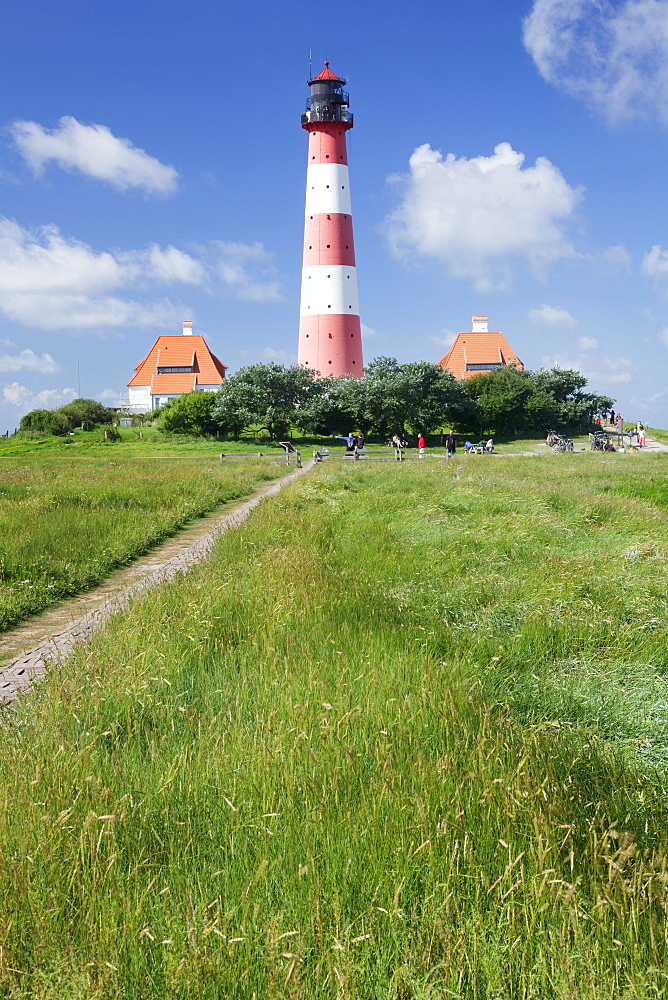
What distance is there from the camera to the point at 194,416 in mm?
53906

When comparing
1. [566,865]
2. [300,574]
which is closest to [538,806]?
[566,865]

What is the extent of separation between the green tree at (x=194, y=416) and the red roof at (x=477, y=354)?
105ft

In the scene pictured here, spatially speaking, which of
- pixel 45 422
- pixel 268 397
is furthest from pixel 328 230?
pixel 45 422

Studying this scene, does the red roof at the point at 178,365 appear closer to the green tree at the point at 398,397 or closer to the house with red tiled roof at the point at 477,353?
the house with red tiled roof at the point at 477,353

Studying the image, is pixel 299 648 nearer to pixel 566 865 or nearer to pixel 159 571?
pixel 566 865

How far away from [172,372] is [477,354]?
112 ft

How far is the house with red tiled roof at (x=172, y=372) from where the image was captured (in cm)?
8188

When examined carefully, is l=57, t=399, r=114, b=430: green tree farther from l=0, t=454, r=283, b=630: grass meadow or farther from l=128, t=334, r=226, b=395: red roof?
l=0, t=454, r=283, b=630: grass meadow

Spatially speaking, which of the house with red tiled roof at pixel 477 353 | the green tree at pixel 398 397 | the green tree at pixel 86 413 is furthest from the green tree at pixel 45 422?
the house with red tiled roof at pixel 477 353

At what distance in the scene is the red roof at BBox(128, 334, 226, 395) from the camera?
3228 inches

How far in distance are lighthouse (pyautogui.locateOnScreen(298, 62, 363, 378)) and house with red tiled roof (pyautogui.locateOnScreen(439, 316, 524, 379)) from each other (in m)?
27.5

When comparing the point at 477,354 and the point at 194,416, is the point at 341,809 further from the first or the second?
the point at 477,354

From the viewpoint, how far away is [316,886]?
2287mm

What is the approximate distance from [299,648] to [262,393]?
46.7 metres
